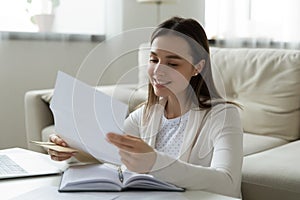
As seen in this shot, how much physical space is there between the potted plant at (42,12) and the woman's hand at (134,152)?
94.2 inches

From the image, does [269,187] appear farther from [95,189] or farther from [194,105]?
[95,189]

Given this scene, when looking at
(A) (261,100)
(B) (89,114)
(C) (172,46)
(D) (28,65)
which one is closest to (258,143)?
(A) (261,100)

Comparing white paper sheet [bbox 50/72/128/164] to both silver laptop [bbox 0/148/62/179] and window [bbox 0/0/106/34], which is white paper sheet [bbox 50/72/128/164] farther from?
window [bbox 0/0/106/34]

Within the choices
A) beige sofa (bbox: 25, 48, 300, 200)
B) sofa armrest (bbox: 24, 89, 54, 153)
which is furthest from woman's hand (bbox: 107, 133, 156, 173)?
sofa armrest (bbox: 24, 89, 54, 153)

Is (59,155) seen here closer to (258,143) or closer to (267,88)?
(258,143)

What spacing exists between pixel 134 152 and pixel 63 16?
8.30 ft

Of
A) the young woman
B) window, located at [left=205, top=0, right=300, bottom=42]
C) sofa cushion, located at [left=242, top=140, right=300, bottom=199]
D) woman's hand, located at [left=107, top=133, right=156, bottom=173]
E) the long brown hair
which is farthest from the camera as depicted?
window, located at [left=205, top=0, right=300, bottom=42]

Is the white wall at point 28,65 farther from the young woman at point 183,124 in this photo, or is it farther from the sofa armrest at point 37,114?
the young woman at point 183,124

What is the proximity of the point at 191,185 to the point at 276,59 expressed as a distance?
151 cm

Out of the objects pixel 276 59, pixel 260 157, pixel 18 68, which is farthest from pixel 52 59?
pixel 260 157

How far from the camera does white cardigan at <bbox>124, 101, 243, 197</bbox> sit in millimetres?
1062

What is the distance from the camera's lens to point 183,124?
1315 mm

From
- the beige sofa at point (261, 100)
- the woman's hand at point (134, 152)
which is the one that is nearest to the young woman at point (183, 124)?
the woman's hand at point (134, 152)

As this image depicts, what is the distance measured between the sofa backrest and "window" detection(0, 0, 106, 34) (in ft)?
4.14
